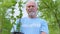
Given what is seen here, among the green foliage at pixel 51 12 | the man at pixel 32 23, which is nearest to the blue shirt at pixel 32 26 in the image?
the man at pixel 32 23

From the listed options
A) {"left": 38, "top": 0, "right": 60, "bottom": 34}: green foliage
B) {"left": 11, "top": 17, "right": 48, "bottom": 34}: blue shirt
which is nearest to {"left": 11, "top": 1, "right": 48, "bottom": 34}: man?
{"left": 11, "top": 17, "right": 48, "bottom": 34}: blue shirt

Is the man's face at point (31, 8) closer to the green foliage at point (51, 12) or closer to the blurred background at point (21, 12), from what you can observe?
the blurred background at point (21, 12)

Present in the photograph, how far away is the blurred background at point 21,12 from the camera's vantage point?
1.73m

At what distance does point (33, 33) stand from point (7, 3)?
0.45 metres

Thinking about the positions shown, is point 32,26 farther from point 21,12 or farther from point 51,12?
point 51,12

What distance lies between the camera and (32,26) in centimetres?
172

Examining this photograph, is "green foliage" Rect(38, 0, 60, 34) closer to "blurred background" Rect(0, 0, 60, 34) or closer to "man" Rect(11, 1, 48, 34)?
"blurred background" Rect(0, 0, 60, 34)

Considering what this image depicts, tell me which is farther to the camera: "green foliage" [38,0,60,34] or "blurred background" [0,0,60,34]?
"green foliage" [38,0,60,34]

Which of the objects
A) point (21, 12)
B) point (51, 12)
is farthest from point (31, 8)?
point (51, 12)

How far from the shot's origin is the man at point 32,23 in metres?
1.70

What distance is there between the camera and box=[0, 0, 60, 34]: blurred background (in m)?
1.73

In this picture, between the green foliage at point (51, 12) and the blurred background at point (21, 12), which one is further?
the green foliage at point (51, 12)

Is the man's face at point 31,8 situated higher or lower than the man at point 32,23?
higher

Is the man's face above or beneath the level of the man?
above
